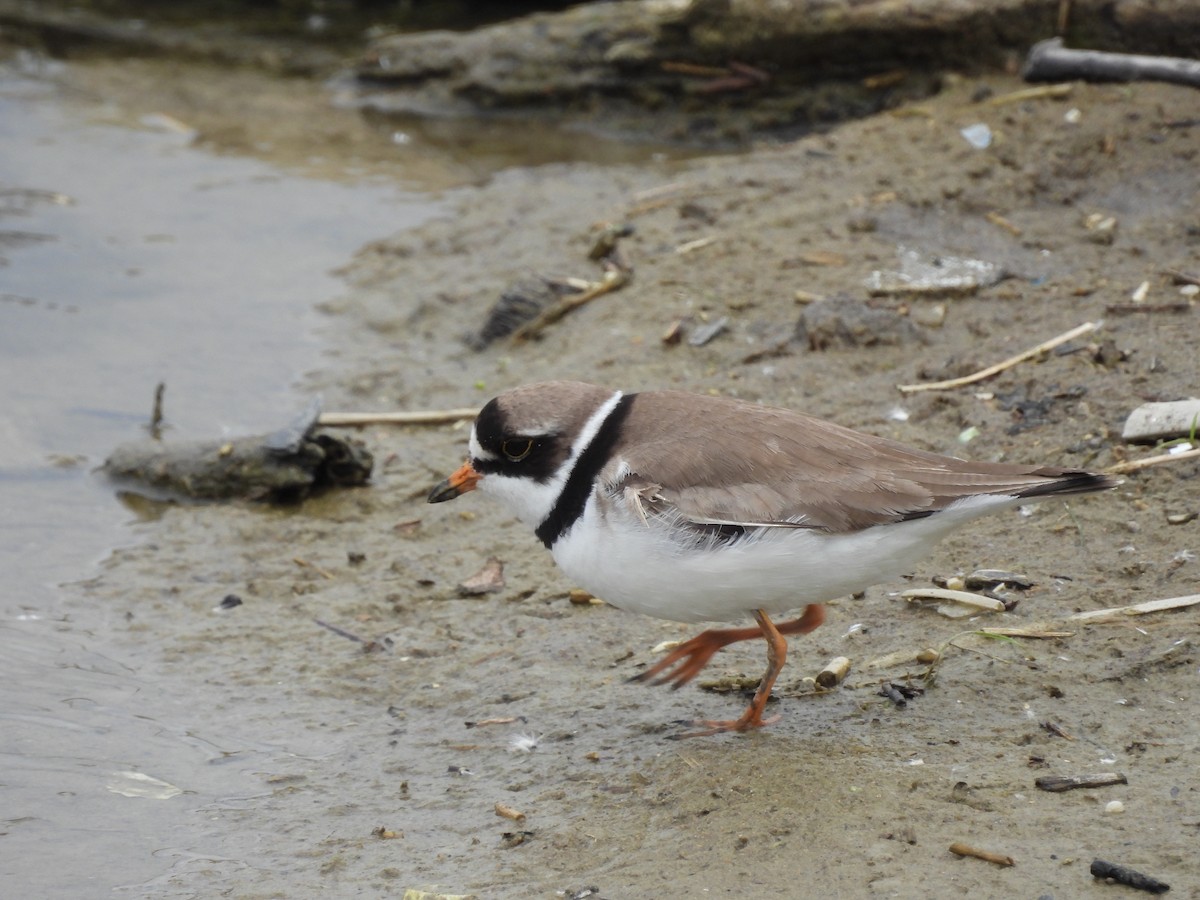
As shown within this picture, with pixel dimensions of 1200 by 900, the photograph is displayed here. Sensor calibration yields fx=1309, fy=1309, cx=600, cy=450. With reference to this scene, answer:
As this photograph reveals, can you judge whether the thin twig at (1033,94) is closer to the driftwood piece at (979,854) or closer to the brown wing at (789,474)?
the brown wing at (789,474)

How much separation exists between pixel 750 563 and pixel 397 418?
377cm

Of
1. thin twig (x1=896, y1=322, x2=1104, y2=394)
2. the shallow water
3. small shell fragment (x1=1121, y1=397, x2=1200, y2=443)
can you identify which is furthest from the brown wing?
the shallow water

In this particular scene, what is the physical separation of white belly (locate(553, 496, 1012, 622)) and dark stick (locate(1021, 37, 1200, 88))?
558cm

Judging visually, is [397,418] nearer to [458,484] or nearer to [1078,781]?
[458,484]

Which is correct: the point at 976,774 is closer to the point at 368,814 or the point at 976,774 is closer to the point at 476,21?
the point at 368,814

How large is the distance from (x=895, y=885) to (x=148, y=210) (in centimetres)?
919

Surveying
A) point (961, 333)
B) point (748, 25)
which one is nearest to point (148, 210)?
point (748, 25)

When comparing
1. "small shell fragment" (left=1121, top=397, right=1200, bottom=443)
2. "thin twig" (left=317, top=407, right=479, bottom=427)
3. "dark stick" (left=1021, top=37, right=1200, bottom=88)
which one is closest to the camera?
"small shell fragment" (left=1121, top=397, right=1200, bottom=443)

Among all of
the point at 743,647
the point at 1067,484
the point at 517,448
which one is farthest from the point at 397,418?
the point at 1067,484

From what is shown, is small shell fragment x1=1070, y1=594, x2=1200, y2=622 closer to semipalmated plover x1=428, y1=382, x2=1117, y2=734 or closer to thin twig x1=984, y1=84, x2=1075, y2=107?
semipalmated plover x1=428, y1=382, x2=1117, y2=734

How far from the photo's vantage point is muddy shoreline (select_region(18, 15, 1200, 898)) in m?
4.11

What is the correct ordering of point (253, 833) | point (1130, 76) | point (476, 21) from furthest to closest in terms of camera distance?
point (476, 21)
point (1130, 76)
point (253, 833)

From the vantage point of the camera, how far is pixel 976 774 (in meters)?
4.21

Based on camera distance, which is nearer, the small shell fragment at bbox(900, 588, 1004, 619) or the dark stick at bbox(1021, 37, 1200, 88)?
the small shell fragment at bbox(900, 588, 1004, 619)
